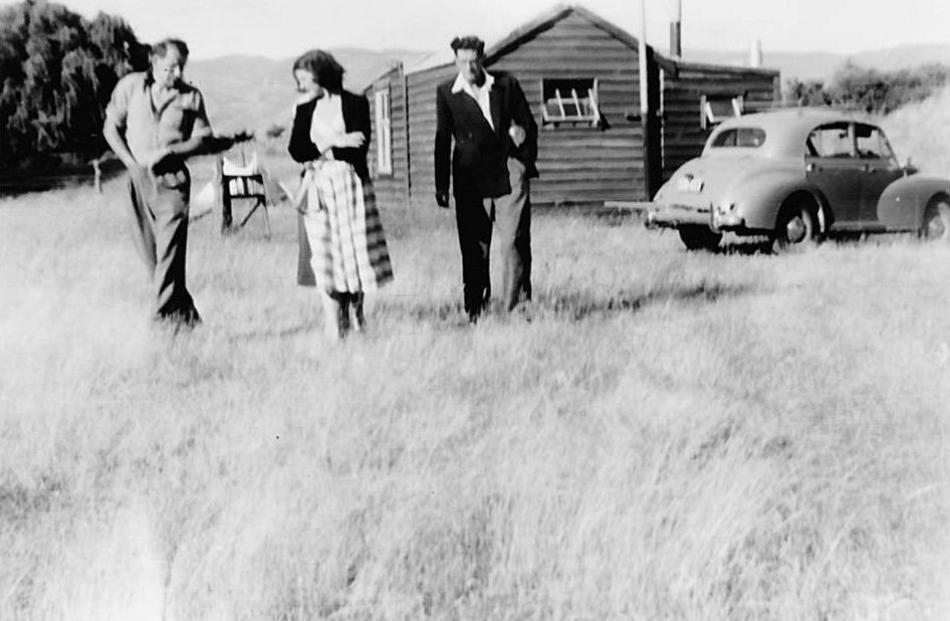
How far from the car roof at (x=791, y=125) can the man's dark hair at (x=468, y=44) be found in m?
5.55

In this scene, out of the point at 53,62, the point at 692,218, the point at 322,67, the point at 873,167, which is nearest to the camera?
the point at 322,67

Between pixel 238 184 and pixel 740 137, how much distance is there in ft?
18.2

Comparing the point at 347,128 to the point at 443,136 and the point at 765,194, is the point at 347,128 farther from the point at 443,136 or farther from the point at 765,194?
the point at 765,194

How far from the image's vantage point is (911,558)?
11.0ft

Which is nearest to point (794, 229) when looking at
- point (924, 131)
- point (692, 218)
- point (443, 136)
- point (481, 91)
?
point (692, 218)

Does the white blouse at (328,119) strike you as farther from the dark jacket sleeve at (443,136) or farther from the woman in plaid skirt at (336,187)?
the dark jacket sleeve at (443,136)

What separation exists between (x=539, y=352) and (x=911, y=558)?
2721mm

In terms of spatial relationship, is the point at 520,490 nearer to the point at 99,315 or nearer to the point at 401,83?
the point at 99,315

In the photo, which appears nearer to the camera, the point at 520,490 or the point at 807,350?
the point at 520,490

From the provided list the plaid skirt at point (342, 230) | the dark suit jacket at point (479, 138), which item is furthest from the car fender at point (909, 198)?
the plaid skirt at point (342, 230)

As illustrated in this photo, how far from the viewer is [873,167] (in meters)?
11.3

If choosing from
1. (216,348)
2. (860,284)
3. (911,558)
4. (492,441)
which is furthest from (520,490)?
(860,284)

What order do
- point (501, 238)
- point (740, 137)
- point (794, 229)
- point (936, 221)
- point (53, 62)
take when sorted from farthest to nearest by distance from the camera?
point (740, 137)
point (794, 229)
point (936, 221)
point (53, 62)
point (501, 238)

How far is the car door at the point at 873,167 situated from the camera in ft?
36.8
